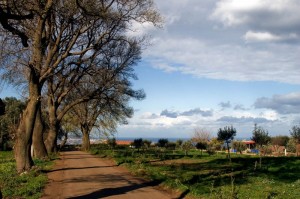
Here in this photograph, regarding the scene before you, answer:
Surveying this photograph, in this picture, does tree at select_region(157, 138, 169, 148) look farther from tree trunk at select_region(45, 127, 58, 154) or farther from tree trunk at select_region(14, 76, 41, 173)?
tree trunk at select_region(14, 76, 41, 173)

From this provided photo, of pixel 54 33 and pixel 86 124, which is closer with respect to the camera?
pixel 54 33

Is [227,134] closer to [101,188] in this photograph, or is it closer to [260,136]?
[260,136]

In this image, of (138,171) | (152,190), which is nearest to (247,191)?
(152,190)

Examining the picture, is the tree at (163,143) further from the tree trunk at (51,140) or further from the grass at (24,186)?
the grass at (24,186)

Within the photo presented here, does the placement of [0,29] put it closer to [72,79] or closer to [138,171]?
[138,171]

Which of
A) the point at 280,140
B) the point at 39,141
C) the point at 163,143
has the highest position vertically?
the point at 280,140

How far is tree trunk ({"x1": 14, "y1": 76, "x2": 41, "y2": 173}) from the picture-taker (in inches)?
867

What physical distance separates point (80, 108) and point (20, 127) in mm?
37721

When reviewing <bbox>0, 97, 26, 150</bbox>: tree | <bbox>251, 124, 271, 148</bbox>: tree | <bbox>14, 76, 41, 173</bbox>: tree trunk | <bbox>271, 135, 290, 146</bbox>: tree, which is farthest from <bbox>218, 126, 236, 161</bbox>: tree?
<bbox>0, 97, 26, 150</bbox>: tree

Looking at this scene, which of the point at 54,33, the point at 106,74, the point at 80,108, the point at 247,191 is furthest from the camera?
the point at 80,108

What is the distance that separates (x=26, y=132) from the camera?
22.2 meters

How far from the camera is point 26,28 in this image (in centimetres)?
2462

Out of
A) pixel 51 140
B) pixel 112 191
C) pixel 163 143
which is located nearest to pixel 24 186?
pixel 112 191

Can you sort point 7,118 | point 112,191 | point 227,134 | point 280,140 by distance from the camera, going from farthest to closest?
point 7,118, point 280,140, point 227,134, point 112,191
